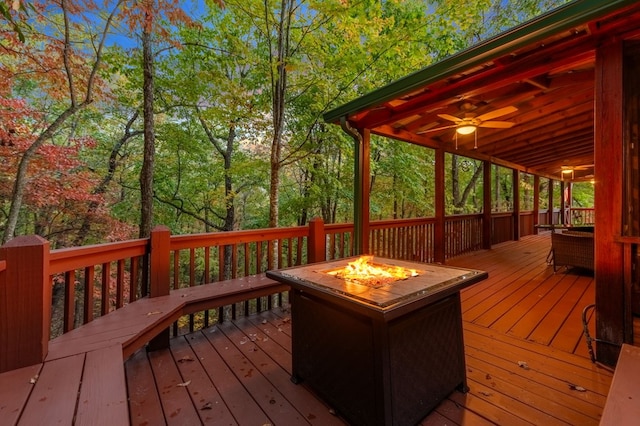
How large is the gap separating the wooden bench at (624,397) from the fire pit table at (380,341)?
74cm

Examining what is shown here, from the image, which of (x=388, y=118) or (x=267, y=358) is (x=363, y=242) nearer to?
(x=388, y=118)

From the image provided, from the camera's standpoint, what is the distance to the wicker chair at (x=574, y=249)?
14.4 feet

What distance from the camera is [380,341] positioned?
58.9 inches

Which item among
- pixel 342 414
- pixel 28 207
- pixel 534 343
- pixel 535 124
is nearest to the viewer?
pixel 342 414

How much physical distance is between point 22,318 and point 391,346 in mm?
2032

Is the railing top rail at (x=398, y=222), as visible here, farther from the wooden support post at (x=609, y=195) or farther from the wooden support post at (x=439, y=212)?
the wooden support post at (x=609, y=195)

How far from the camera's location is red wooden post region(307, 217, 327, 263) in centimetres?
368

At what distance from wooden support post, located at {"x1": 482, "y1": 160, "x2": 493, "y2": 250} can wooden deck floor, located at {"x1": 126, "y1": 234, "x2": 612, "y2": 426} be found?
371cm

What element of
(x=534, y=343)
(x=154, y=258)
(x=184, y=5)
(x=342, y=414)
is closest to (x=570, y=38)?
(x=534, y=343)

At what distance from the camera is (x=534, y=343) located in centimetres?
254

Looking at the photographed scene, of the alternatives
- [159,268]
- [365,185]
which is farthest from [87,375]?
[365,185]

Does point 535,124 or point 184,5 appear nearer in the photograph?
point 535,124

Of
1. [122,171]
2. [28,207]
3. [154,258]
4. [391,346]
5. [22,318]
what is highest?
[122,171]

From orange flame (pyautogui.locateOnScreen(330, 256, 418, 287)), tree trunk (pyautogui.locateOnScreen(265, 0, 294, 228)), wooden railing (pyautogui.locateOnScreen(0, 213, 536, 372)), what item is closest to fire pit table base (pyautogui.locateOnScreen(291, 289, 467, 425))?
orange flame (pyautogui.locateOnScreen(330, 256, 418, 287))
